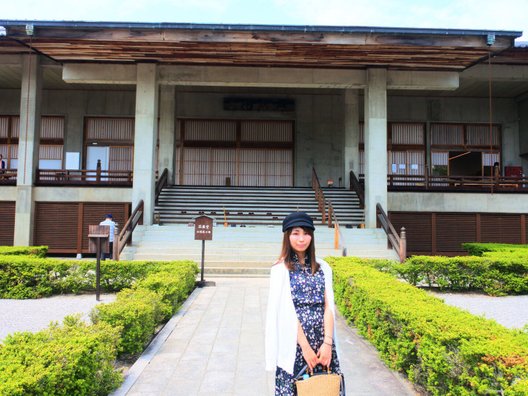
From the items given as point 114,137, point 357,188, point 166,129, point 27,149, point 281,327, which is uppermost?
point 114,137

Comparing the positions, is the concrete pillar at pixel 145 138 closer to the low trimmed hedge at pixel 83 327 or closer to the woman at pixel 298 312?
the low trimmed hedge at pixel 83 327

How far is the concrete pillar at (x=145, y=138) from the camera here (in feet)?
53.9

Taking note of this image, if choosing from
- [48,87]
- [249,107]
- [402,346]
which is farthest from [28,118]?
[402,346]

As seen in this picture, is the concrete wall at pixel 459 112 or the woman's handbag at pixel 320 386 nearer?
the woman's handbag at pixel 320 386

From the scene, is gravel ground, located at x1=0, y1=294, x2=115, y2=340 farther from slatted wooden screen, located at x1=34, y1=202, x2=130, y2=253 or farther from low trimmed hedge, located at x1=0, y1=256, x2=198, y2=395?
slatted wooden screen, located at x1=34, y1=202, x2=130, y2=253

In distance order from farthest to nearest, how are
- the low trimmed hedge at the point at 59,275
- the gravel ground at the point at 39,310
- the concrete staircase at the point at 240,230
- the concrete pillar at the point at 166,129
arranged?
the concrete pillar at the point at 166,129, the concrete staircase at the point at 240,230, the low trimmed hedge at the point at 59,275, the gravel ground at the point at 39,310

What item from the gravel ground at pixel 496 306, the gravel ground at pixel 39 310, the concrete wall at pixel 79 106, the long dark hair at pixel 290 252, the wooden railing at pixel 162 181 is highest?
the concrete wall at pixel 79 106

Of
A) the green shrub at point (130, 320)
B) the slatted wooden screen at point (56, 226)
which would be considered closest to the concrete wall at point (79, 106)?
the slatted wooden screen at point (56, 226)

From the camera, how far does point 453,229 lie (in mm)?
18156

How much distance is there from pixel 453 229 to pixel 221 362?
15478mm

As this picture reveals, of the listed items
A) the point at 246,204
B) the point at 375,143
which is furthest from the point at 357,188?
the point at 246,204

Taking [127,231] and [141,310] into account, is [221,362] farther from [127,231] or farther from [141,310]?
[127,231]

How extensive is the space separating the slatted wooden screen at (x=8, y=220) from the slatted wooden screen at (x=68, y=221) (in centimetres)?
97

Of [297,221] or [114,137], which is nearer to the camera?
[297,221]
